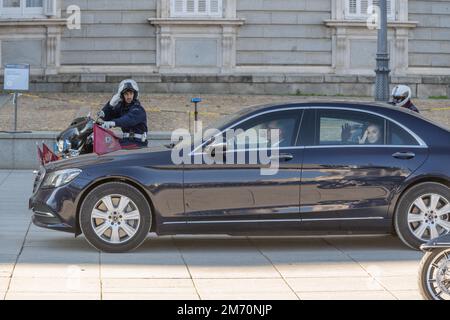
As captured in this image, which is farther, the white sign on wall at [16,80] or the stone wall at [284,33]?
the stone wall at [284,33]

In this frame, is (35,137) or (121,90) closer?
(121,90)

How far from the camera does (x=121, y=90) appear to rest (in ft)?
46.3

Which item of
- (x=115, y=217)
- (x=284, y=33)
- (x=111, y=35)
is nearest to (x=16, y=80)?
(x=111, y=35)

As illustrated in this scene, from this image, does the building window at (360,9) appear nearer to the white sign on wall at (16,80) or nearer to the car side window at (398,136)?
the white sign on wall at (16,80)

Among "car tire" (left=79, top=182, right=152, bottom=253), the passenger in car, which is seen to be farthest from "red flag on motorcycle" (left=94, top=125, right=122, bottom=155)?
the passenger in car

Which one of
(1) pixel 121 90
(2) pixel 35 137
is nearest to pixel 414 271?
(1) pixel 121 90

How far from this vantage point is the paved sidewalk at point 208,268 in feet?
30.4

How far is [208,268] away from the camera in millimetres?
10453

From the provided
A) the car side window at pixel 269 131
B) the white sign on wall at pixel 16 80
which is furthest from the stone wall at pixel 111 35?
the car side window at pixel 269 131

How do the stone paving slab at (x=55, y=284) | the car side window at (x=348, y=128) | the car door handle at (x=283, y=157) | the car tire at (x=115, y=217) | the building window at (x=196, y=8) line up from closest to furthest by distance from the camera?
the stone paving slab at (x=55, y=284) → the car tire at (x=115, y=217) → the car door handle at (x=283, y=157) → the car side window at (x=348, y=128) → the building window at (x=196, y=8)

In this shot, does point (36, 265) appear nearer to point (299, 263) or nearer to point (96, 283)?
point (96, 283)

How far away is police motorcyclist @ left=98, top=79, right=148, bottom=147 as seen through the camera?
14.0 m

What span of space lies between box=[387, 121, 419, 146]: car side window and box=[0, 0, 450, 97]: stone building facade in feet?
54.2

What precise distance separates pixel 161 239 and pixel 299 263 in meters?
2.06
